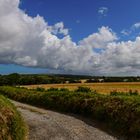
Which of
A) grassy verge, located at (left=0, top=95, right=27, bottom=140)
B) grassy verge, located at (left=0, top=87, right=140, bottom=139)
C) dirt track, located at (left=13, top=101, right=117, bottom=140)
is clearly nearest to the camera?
grassy verge, located at (left=0, top=95, right=27, bottom=140)

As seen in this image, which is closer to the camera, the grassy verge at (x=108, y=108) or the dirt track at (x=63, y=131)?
the dirt track at (x=63, y=131)

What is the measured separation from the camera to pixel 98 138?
22422 mm

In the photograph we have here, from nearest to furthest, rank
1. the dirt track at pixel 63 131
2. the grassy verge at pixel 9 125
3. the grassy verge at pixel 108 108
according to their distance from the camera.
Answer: the grassy verge at pixel 9 125 < the dirt track at pixel 63 131 < the grassy verge at pixel 108 108

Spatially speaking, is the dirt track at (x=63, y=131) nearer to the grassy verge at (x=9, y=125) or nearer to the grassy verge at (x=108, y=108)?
the grassy verge at (x=108, y=108)

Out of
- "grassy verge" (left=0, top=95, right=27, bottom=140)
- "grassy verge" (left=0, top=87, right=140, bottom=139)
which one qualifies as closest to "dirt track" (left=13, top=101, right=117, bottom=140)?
"grassy verge" (left=0, top=87, right=140, bottom=139)

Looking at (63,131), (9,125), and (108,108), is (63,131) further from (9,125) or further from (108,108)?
(9,125)

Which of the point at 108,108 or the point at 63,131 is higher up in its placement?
the point at 108,108

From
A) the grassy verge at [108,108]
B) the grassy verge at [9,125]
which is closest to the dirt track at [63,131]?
the grassy verge at [108,108]

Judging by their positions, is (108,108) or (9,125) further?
(108,108)

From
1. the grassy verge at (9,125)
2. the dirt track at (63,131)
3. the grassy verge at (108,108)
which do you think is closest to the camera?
the grassy verge at (9,125)

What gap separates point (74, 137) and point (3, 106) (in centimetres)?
546

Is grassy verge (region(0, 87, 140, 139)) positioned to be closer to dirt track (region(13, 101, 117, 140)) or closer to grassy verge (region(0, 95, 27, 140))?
dirt track (region(13, 101, 117, 140))

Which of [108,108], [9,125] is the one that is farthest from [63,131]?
[9,125]

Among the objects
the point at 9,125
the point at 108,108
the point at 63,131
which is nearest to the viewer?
the point at 9,125
